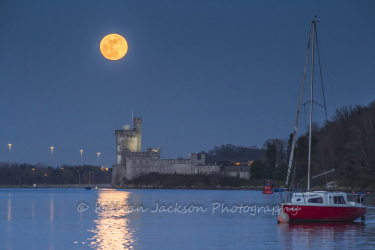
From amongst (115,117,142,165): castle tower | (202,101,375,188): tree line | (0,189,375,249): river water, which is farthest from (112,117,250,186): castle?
(0,189,375,249): river water

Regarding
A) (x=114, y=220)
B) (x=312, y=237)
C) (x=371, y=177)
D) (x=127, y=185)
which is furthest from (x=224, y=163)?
(x=312, y=237)

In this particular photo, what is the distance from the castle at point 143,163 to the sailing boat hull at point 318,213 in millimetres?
79021

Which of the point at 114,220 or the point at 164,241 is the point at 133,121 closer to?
the point at 114,220

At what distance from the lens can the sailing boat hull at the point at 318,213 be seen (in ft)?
101

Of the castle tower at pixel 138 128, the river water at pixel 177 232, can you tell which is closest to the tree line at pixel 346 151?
the river water at pixel 177 232

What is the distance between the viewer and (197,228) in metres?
31.0

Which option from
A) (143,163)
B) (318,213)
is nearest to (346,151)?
(318,213)

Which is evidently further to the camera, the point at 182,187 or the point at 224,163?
the point at 224,163

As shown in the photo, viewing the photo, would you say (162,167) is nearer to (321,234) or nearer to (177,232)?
(177,232)

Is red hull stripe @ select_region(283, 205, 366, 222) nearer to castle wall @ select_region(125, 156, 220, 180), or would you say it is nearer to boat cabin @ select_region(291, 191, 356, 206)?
boat cabin @ select_region(291, 191, 356, 206)

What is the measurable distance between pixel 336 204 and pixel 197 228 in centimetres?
696

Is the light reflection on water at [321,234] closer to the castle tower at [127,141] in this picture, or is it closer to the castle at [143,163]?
the castle at [143,163]

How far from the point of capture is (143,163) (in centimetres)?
10931

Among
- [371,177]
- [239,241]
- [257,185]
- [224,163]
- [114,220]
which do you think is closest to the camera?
[239,241]
